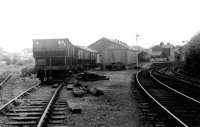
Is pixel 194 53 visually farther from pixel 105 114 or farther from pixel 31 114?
pixel 31 114

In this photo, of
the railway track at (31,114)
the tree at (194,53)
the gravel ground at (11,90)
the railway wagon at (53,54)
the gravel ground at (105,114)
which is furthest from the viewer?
the tree at (194,53)

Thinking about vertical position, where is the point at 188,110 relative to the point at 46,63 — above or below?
below

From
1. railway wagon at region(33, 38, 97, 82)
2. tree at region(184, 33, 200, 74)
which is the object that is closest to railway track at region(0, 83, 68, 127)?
railway wagon at region(33, 38, 97, 82)

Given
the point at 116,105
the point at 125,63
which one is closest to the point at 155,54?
the point at 125,63

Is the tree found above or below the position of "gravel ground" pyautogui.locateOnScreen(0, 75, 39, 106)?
above

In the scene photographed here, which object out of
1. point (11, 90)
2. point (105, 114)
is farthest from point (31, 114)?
point (11, 90)

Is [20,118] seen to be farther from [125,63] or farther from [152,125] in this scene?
[125,63]

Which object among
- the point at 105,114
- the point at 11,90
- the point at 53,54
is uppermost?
the point at 53,54

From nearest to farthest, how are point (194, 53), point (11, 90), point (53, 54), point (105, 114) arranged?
point (105, 114)
point (11, 90)
point (53, 54)
point (194, 53)

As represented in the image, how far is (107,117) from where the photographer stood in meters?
6.74

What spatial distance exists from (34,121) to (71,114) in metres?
1.24

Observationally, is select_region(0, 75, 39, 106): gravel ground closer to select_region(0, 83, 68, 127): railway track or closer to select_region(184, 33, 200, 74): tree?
select_region(0, 83, 68, 127): railway track

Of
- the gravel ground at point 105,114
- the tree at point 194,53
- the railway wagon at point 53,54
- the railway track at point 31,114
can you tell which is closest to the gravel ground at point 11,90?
the railway track at point 31,114

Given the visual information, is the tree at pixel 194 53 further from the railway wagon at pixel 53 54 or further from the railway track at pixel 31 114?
the railway track at pixel 31 114
